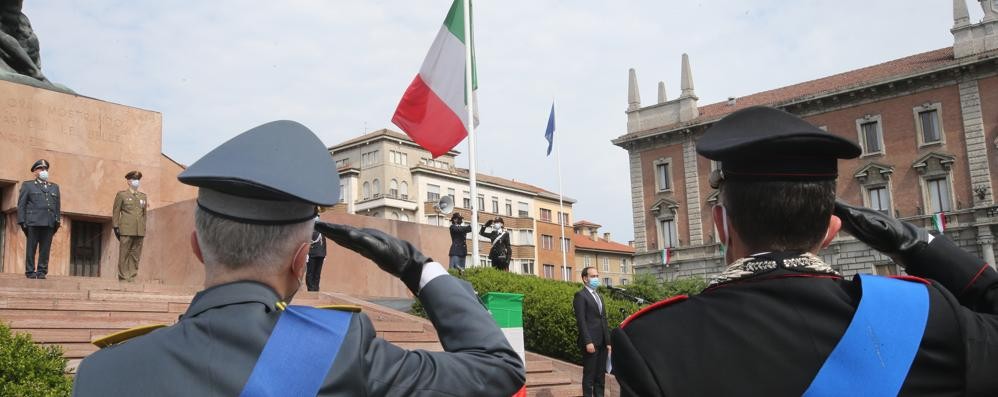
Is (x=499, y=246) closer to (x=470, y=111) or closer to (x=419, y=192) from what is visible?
(x=470, y=111)

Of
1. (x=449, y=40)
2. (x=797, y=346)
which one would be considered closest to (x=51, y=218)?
(x=449, y=40)

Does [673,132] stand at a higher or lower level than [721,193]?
higher

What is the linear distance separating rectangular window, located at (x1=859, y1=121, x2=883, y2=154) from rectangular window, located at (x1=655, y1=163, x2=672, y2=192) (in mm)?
10704

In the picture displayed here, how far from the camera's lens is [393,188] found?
2842 inches

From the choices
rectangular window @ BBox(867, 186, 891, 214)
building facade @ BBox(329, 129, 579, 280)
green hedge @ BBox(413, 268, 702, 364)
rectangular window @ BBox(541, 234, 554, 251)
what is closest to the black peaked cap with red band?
green hedge @ BBox(413, 268, 702, 364)

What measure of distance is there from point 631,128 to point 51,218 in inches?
1652

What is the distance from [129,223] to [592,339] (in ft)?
21.5

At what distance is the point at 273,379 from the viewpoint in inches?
66.5

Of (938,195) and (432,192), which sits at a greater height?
(432,192)

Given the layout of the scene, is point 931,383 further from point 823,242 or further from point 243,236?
point 243,236

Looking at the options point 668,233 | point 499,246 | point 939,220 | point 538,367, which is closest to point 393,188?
point 668,233

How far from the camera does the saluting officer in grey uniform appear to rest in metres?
1.72

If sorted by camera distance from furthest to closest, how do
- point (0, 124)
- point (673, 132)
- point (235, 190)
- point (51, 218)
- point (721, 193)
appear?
point (673, 132), point (0, 124), point (51, 218), point (721, 193), point (235, 190)

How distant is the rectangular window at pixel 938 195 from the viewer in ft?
129
